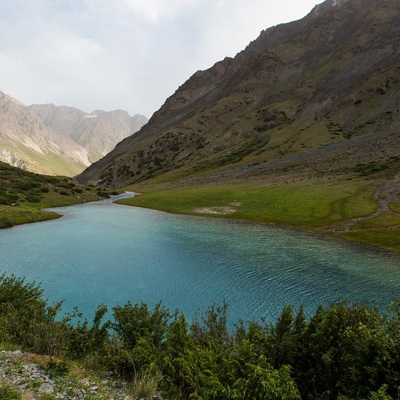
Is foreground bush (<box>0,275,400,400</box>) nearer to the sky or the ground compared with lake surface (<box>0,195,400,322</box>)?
nearer to the sky

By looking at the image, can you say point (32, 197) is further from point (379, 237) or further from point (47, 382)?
point (47, 382)

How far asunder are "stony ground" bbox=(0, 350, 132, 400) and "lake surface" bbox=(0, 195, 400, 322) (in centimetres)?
1255

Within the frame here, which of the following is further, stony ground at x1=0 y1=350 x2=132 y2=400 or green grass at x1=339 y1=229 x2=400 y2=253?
green grass at x1=339 y1=229 x2=400 y2=253

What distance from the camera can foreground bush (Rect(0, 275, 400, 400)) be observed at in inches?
387

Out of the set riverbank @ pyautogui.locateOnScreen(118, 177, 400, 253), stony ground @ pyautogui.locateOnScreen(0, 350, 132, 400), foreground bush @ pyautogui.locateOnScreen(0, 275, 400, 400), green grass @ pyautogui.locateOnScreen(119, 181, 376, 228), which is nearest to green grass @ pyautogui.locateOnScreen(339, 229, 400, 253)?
riverbank @ pyautogui.locateOnScreen(118, 177, 400, 253)

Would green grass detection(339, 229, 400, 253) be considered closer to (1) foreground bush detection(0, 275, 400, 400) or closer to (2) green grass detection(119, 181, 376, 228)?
(2) green grass detection(119, 181, 376, 228)

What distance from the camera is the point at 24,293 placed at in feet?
61.0

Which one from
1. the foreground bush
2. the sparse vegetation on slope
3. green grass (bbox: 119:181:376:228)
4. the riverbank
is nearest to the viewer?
the foreground bush

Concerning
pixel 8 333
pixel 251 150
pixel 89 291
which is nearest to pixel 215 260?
pixel 89 291

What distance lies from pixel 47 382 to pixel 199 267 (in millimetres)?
25522

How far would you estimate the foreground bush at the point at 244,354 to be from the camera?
387 inches

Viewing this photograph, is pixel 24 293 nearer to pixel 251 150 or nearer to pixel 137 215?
pixel 137 215

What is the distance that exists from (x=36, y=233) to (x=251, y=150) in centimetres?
16404

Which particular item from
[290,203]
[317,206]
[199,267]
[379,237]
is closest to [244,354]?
[199,267]
